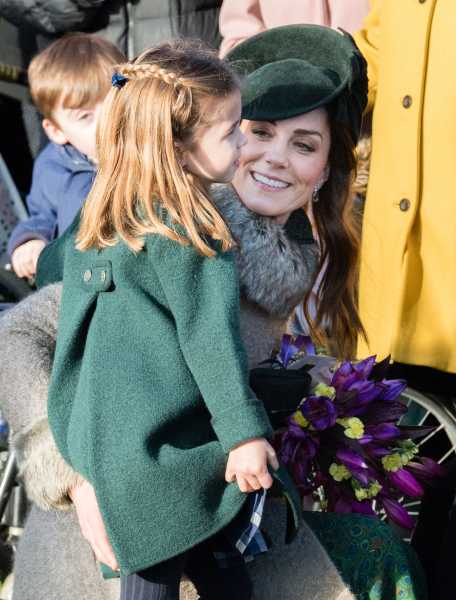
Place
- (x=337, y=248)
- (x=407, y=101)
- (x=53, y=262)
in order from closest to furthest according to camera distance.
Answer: (x=53, y=262)
(x=337, y=248)
(x=407, y=101)

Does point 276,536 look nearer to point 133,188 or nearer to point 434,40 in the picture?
point 133,188

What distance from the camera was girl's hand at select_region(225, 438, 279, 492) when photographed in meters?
1.79

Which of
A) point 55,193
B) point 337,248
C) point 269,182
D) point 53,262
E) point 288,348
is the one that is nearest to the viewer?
point 288,348

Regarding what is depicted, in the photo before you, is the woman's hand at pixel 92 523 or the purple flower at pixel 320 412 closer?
the woman's hand at pixel 92 523

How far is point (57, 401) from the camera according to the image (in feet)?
6.55

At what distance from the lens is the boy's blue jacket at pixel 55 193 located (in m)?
3.45

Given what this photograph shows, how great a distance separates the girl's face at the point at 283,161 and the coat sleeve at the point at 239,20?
1066 millimetres

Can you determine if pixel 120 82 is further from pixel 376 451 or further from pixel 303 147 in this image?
pixel 376 451

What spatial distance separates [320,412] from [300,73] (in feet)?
2.79

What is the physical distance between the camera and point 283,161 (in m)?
2.51

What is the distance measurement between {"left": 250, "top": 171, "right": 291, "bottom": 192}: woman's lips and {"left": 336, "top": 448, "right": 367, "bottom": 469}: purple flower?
69 cm

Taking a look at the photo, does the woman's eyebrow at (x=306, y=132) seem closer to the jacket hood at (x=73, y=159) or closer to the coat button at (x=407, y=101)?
the coat button at (x=407, y=101)

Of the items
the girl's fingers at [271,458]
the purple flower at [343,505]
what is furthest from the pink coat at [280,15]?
the girl's fingers at [271,458]

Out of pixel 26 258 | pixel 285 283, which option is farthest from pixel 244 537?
pixel 26 258
